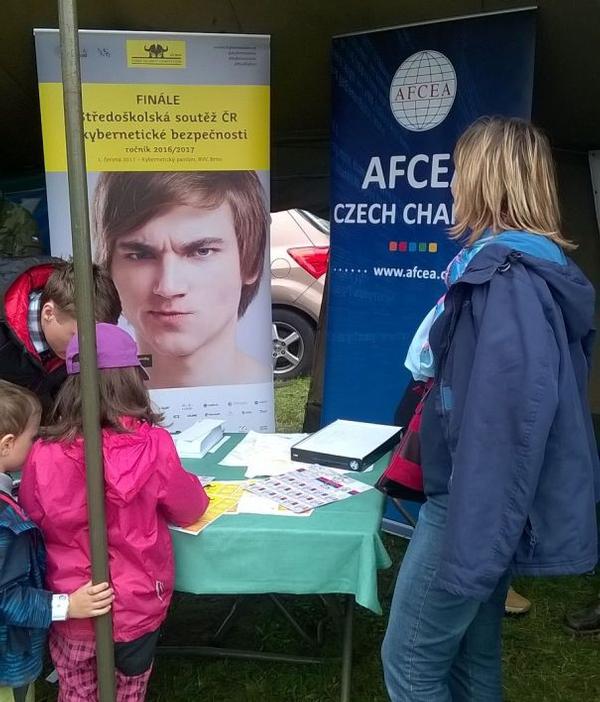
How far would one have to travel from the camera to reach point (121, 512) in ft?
4.86

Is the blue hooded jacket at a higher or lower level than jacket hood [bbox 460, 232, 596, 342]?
lower

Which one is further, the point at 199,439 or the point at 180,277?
the point at 180,277

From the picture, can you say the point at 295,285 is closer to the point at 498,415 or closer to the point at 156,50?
the point at 156,50

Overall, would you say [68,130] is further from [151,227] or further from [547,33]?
[547,33]

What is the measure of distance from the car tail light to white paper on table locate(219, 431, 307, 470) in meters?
3.98

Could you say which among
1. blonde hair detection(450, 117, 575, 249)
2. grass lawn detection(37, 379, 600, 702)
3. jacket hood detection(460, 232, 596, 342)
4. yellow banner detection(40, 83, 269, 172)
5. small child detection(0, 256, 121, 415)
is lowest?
grass lawn detection(37, 379, 600, 702)

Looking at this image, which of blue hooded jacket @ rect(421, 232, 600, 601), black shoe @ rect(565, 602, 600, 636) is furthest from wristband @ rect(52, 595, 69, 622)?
black shoe @ rect(565, 602, 600, 636)

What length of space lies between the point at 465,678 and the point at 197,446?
97cm

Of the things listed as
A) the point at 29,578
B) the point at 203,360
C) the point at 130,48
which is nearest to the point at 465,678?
the point at 29,578

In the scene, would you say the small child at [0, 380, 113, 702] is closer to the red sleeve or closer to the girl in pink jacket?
the girl in pink jacket

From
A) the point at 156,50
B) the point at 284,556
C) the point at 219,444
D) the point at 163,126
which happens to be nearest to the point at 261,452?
the point at 219,444

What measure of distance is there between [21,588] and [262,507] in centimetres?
56

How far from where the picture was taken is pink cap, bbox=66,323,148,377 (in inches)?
58.6

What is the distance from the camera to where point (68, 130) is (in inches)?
47.3
